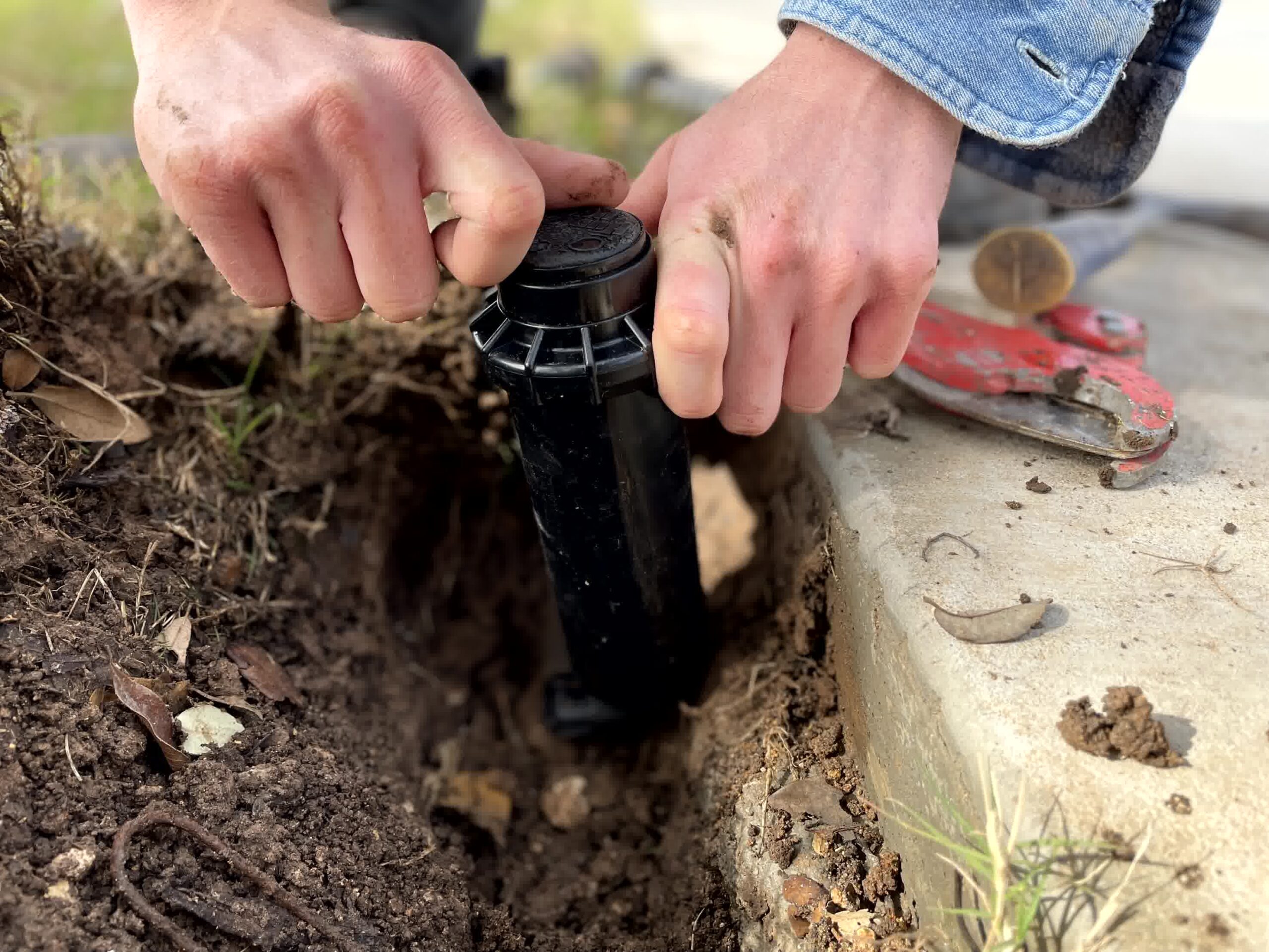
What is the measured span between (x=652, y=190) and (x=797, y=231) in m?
0.31

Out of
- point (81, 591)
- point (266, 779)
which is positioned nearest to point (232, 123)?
point (81, 591)

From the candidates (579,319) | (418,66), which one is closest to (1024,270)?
(579,319)

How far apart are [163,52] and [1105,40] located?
1350 mm

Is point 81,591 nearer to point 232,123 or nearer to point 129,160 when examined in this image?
point 232,123

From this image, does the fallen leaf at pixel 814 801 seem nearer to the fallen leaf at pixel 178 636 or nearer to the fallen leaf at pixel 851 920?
the fallen leaf at pixel 851 920

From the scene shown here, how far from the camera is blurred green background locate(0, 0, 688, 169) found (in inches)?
143

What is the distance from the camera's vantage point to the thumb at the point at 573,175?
1423mm

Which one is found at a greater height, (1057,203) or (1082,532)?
(1057,203)

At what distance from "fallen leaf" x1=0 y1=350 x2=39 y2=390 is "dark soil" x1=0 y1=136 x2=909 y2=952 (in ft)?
0.06

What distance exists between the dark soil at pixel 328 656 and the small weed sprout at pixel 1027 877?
0.23 metres

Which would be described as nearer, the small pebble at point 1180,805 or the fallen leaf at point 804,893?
the small pebble at point 1180,805

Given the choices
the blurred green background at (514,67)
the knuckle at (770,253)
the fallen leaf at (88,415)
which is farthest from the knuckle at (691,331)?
the blurred green background at (514,67)

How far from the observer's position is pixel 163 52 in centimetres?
131

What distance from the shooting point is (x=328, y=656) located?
173 cm
